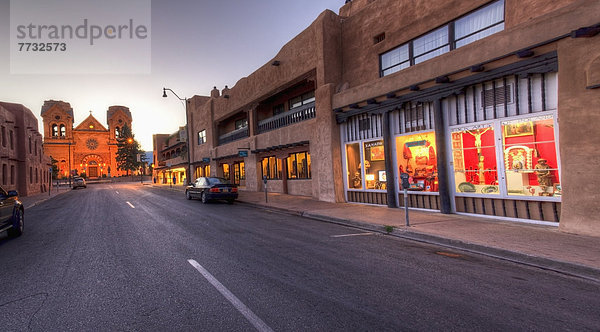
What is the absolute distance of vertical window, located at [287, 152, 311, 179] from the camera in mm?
17603

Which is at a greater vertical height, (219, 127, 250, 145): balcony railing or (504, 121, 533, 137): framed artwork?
(219, 127, 250, 145): balcony railing

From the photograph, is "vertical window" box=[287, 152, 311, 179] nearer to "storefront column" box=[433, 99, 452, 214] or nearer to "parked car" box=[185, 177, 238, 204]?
"parked car" box=[185, 177, 238, 204]

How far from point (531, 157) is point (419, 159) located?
11.2ft

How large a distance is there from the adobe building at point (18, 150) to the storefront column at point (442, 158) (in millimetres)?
31482

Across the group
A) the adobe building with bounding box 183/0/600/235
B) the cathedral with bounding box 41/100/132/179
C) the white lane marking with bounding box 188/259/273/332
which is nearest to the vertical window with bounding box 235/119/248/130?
the adobe building with bounding box 183/0/600/235

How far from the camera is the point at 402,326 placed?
10.3 ft

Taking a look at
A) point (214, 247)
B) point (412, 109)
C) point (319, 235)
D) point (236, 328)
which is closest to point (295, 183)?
point (412, 109)

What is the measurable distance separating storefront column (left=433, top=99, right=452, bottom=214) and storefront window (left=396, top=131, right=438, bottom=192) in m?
0.49

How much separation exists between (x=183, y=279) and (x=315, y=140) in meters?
11.6

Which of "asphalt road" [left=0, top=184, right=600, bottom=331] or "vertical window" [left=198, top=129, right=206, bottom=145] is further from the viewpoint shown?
"vertical window" [left=198, top=129, right=206, bottom=145]

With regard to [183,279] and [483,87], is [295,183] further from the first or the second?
[183,279]

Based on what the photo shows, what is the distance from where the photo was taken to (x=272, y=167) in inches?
838

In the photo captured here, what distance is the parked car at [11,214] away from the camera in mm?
7620

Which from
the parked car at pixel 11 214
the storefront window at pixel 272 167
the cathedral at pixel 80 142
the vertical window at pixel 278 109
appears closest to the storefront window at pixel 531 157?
the parked car at pixel 11 214
